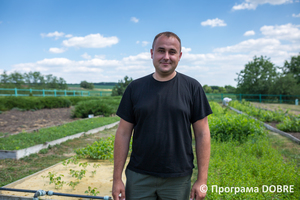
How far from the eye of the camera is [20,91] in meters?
29.9

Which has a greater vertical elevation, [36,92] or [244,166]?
[36,92]

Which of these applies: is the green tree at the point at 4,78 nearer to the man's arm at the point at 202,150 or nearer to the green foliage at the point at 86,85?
the green foliage at the point at 86,85

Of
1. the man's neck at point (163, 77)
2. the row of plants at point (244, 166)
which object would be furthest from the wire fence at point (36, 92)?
the man's neck at point (163, 77)

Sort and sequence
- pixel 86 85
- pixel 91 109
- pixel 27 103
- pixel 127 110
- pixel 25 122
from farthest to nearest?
pixel 86 85
pixel 27 103
pixel 91 109
pixel 25 122
pixel 127 110

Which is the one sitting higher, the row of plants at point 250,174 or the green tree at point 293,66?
the green tree at point 293,66

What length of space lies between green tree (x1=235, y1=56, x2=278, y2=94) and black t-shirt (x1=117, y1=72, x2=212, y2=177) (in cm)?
3801

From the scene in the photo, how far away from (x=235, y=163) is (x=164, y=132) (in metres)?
3.03

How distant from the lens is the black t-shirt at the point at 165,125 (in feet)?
5.72

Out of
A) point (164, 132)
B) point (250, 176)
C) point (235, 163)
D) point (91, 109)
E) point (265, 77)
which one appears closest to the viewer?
point (164, 132)

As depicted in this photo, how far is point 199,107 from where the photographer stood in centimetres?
181

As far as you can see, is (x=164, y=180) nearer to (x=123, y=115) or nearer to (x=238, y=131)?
(x=123, y=115)

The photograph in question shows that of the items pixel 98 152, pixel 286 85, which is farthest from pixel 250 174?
pixel 286 85

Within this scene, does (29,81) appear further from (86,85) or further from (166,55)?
(166,55)

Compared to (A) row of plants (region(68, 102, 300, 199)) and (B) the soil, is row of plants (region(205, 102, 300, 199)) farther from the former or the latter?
(B) the soil
